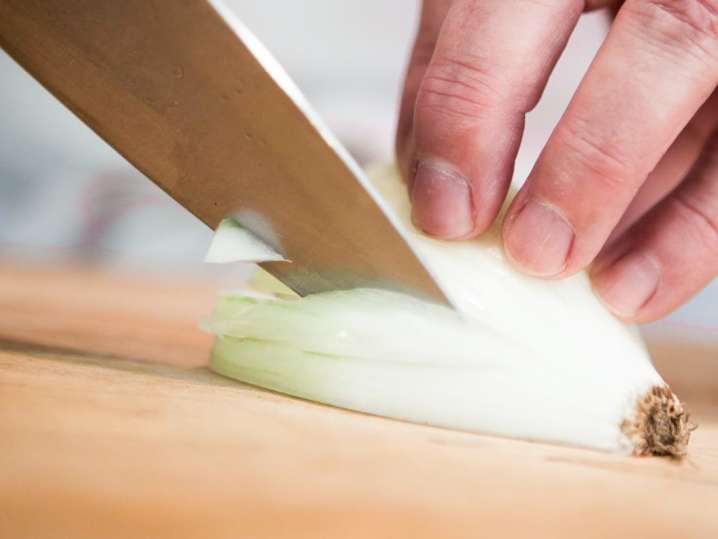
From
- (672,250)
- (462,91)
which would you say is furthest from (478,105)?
(672,250)

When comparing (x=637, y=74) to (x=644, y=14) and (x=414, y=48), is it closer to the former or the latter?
(x=644, y=14)

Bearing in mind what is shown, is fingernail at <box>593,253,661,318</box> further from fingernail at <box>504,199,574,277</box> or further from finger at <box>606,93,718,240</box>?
finger at <box>606,93,718,240</box>

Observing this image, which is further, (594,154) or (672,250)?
(672,250)

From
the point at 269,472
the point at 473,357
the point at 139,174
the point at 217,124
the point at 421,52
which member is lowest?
the point at 269,472

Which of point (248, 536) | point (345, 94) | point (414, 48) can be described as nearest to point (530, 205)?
point (248, 536)

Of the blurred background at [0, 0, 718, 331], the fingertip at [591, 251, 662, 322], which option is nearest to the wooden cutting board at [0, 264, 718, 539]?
the fingertip at [591, 251, 662, 322]

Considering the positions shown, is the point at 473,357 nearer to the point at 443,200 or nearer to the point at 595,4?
the point at 443,200
